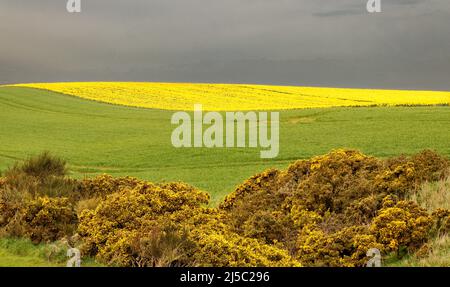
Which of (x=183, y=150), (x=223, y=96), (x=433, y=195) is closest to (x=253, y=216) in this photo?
(x=433, y=195)

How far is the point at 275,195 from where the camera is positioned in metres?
18.3

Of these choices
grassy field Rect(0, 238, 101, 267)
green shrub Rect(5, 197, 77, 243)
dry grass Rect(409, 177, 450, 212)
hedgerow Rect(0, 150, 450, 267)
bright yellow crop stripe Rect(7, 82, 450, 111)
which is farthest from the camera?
bright yellow crop stripe Rect(7, 82, 450, 111)

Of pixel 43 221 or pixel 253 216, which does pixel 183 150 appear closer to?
pixel 253 216

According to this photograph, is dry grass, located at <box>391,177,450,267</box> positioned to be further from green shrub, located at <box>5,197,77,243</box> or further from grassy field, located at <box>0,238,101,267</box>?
green shrub, located at <box>5,197,77,243</box>

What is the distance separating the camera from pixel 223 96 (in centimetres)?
8244

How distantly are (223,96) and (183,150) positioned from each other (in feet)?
134

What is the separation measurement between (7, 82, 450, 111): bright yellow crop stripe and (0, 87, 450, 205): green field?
9.06m

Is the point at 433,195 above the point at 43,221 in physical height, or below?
above

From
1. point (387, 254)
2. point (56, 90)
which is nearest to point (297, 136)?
point (387, 254)

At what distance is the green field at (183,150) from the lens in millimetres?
36625

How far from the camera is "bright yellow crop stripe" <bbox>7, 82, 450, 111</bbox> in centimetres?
7225

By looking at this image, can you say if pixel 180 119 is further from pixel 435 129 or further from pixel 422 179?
pixel 422 179

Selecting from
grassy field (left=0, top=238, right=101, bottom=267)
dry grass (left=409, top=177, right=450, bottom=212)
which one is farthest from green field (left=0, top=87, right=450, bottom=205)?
grassy field (left=0, top=238, right=101, bottom=267)
